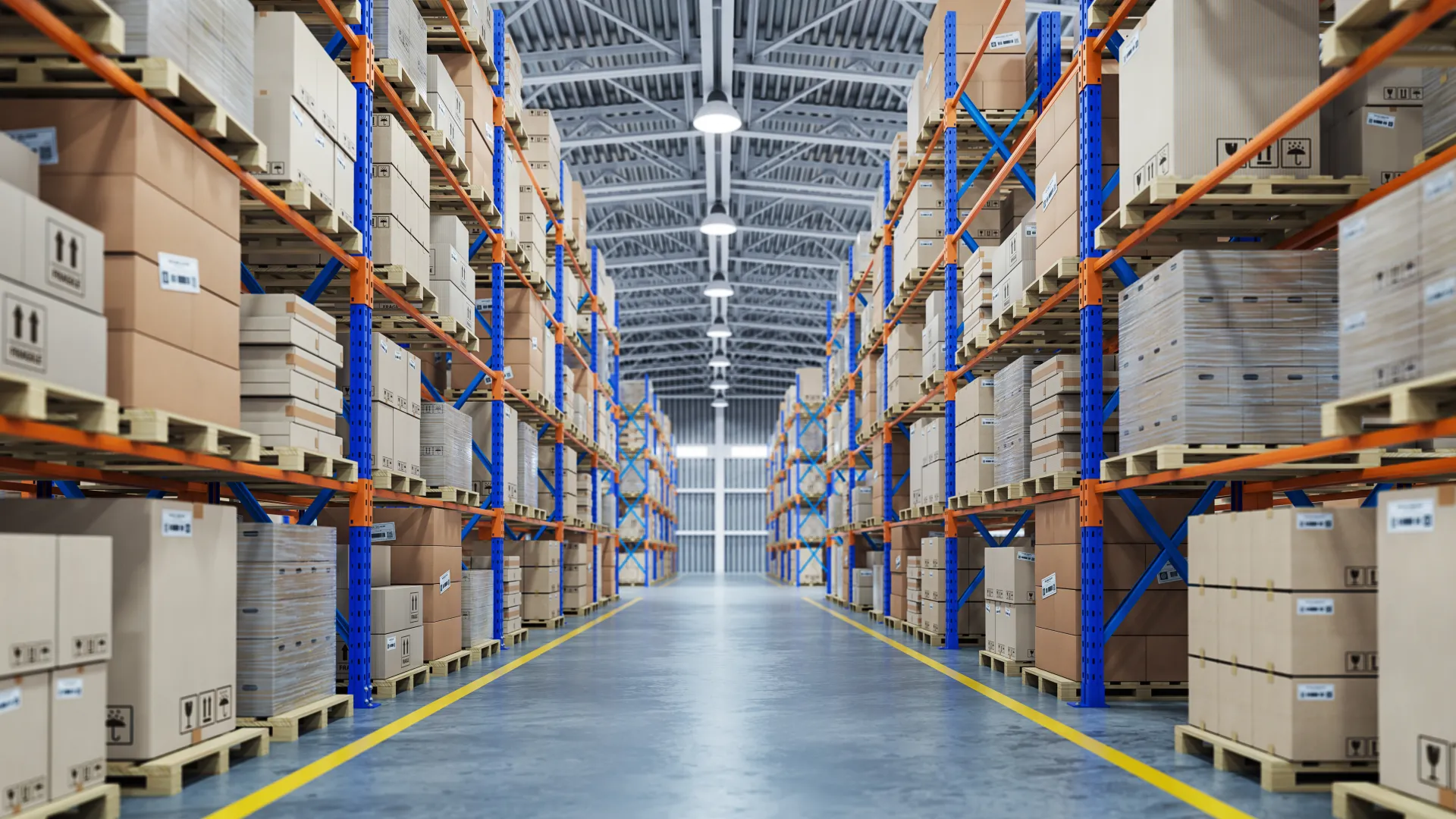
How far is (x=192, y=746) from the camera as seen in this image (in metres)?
4.44

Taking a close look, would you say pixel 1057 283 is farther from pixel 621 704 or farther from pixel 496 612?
pixel 496 612

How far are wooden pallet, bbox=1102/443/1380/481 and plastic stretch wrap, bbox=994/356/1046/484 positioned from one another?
2.04 meters

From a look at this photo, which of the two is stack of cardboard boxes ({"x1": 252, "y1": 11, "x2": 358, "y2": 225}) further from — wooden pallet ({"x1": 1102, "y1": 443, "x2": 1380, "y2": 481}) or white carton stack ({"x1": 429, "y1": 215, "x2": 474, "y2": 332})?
wooden pallet ({"x1": 1102, "y1": 443, "x2": 1380, "y2": 481})

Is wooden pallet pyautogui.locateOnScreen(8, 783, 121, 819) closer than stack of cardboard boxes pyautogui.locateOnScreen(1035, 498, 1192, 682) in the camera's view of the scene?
Yes

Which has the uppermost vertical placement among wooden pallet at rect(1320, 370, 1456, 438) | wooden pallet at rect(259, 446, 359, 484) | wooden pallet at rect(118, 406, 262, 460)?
wooden pallet at rect(1320, 370, 1456, 438)

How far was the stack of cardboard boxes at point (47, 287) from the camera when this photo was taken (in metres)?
3.39

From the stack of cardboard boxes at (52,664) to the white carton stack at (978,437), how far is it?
6.23 meters

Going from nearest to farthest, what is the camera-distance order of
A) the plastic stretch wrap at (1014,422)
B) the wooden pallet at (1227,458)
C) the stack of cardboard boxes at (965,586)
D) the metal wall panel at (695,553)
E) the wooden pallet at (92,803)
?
the wooden pallet at (92,803)
the wooden pallet at (1227,458)
the plastic stretch wrap at (1014,422)
the stack of cardboard boxes at (965,586)
the metal wall panel at (695,553)

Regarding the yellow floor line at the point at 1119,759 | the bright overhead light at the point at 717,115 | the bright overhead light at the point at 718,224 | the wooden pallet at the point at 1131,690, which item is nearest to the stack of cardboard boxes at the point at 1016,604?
the yellow floor line at the point at 1119,759

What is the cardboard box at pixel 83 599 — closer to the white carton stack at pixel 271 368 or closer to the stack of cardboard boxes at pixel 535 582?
the white carton stack at pixel 271 368

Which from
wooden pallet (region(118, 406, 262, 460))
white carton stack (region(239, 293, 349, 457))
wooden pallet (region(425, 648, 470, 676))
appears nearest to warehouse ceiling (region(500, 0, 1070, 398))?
wooden pallet (region(425, 648, 470, 676))

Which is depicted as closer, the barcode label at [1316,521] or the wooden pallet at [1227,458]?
the barcode label at [1316,521]

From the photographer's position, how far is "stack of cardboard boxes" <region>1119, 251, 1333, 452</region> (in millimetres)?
5078

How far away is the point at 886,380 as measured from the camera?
1345 cm
